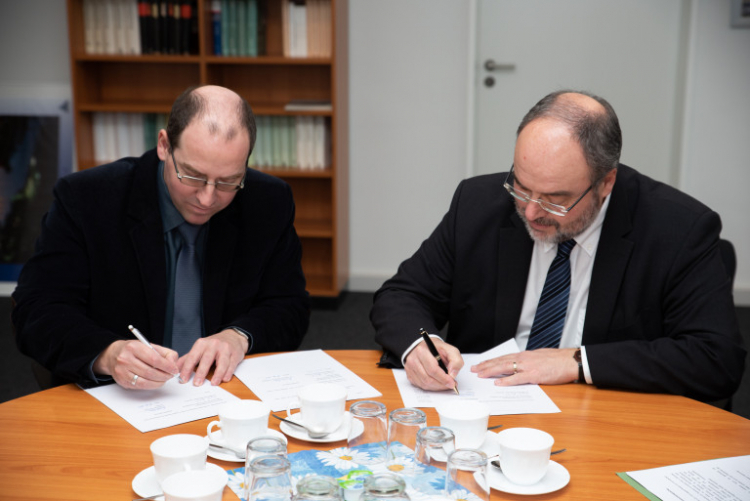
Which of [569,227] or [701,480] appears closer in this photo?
[701,480]

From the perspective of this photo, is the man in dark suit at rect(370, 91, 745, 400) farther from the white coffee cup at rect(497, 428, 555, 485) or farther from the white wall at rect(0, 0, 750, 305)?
the white wall at rect(0, 0, 750, 305)

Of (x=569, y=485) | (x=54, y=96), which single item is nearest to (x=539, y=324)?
(x=569, y=485)

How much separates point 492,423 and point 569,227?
25.2 inches

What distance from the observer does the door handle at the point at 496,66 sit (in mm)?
4676

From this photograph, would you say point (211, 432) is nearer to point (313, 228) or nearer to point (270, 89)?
point (313, 228)

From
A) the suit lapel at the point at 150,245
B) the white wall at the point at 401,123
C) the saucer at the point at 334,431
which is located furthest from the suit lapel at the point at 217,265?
the white wall at the point at 401,123

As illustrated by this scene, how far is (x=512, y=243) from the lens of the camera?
6.23 feet

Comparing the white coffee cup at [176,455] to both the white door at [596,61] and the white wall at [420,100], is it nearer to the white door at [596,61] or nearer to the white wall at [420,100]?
the white wall at [420,100]

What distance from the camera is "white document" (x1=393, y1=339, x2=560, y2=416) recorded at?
1408mm

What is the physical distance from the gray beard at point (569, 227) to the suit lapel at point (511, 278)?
7cm

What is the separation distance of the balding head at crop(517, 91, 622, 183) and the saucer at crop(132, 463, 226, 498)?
1.12 m

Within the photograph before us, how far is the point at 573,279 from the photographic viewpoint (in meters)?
1.85

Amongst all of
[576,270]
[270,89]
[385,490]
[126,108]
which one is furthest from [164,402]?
[270,89]

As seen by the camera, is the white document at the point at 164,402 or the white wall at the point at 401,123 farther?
the white wall at the point at 401,123
